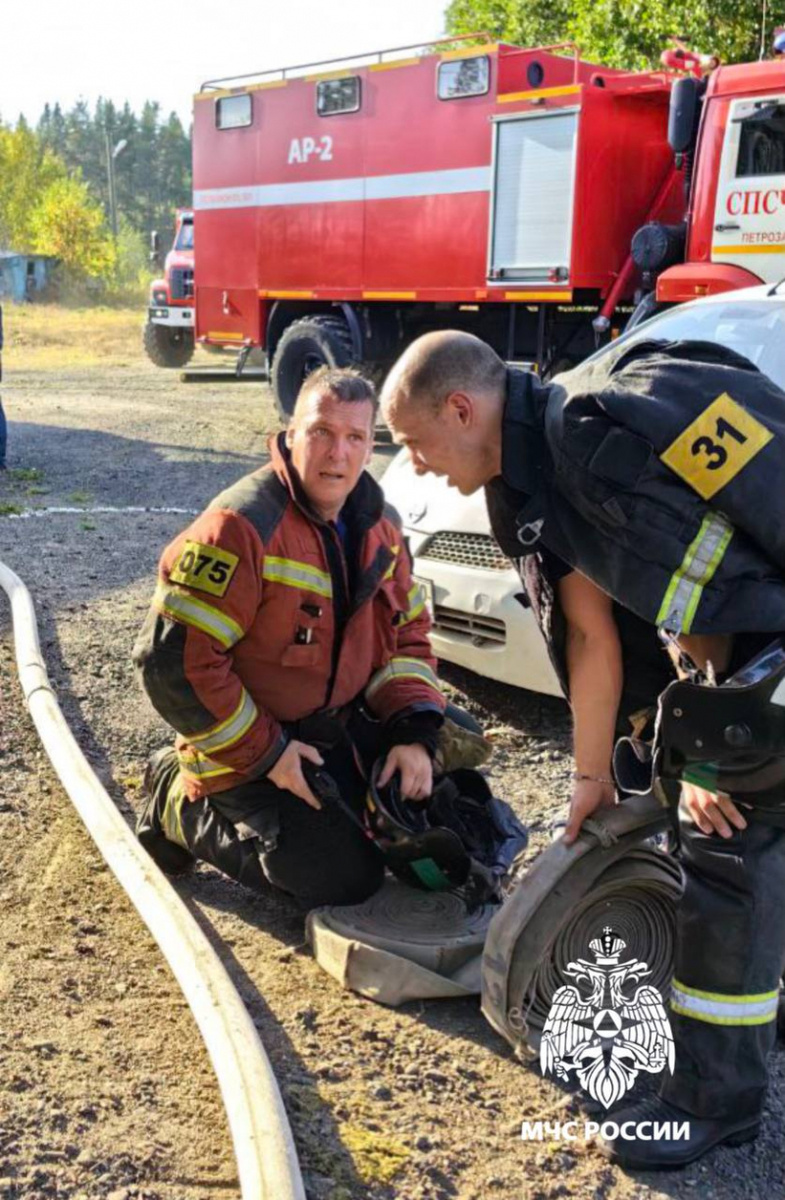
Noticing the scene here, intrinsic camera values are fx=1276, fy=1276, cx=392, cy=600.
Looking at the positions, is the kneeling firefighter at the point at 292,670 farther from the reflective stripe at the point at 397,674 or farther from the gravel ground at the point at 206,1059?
the gravel ground at the point at 206,1059

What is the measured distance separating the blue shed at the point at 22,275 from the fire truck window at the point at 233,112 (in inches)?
1810

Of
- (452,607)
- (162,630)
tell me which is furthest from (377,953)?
(452,607)

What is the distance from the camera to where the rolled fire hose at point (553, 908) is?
8.76ft

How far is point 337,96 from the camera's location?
40.6 feet

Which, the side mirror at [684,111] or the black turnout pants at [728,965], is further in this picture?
the side mirror at [684,111]

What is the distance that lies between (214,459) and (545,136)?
13.3ft

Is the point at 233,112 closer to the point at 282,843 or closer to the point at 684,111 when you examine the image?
the point at 684,111

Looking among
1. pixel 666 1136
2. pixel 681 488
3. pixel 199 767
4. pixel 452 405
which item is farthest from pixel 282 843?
pixel 681 488

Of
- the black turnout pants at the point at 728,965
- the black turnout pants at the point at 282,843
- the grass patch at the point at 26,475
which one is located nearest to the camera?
the black turnout pants at the point at 728,965

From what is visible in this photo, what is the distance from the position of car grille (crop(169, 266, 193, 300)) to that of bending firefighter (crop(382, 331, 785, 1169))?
19601 mm

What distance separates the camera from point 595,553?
2.43m

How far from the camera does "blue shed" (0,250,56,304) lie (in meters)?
57.2

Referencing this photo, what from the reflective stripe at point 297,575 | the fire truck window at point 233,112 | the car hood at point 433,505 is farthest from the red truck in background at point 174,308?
the reflective stripe at point 297,575

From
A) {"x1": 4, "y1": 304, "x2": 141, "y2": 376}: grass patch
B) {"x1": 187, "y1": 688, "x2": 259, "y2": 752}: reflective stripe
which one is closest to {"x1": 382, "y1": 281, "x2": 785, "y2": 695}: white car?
{"x1": 187, "y1": 688, "x2": 259, "y2": 752}: reflective stripe
